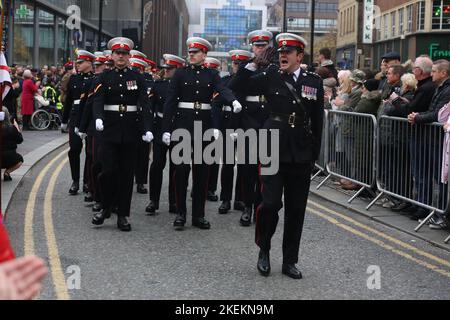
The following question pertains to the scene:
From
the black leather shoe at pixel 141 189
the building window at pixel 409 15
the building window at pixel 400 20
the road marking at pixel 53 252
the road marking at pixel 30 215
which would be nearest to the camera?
the road marking at pixel 53 252

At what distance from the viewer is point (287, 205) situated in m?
6.44

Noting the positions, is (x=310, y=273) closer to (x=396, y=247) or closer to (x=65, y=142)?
(x=396, y=247)

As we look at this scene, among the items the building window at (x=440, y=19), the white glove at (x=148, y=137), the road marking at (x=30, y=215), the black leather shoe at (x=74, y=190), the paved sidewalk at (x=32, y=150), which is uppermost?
the building window at (x=440, y=19)

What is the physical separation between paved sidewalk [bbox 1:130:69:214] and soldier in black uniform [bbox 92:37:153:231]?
65.8 inches

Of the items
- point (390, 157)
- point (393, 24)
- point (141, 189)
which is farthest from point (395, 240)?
point (393, 24)

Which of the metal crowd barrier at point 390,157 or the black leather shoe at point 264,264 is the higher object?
the metal crowd barrier at point 390,157

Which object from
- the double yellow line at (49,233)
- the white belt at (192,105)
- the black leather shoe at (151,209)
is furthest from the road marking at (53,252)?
the white belt at (192,105)

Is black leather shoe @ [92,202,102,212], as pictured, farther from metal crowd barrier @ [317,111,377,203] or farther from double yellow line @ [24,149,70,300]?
metal crowd barrier @ [317,111,377,203]

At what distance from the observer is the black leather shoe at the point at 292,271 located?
20.4ft

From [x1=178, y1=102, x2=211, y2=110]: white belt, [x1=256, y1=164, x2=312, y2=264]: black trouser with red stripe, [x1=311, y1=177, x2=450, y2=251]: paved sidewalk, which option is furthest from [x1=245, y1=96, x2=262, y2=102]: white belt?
[x1=256, y1=164, x2=312, y2=264]: black trouser with red stripe

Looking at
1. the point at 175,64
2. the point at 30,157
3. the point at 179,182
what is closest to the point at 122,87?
the point at 179,182

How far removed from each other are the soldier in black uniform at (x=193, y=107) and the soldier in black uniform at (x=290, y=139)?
6.55 feet

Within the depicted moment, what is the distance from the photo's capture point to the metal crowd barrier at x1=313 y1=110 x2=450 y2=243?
8.38 meters

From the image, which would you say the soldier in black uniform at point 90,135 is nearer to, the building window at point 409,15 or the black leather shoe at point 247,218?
the black leather shoe at point 247,218
